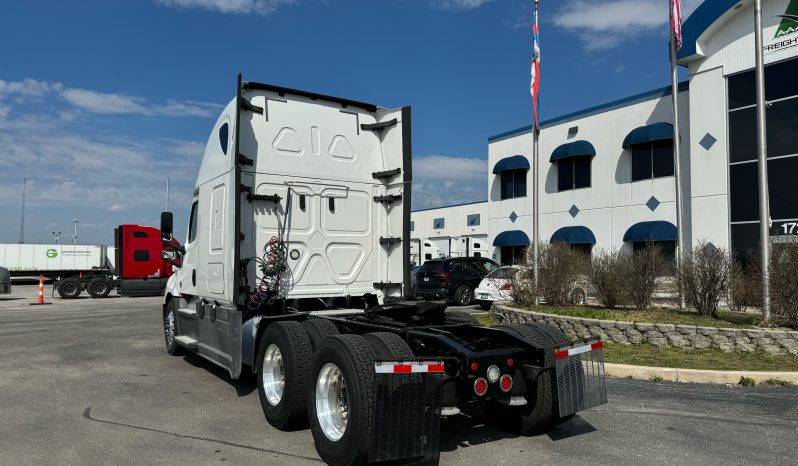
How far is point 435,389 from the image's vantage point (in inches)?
165

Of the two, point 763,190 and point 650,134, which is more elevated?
point 650,134

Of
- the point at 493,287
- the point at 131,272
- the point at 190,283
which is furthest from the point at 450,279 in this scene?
the point at 131,272

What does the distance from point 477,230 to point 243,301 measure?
47007mm

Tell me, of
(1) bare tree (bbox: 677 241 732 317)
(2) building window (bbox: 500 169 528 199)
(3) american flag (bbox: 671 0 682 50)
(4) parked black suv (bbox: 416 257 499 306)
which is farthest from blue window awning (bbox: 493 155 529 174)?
(1) bare tree (bbox: 677 241 732 317)

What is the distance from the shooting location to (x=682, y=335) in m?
9.35

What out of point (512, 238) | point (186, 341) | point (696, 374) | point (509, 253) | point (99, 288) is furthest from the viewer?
point (509, 253)

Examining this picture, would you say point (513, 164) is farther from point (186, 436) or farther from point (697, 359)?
point (186, 436)

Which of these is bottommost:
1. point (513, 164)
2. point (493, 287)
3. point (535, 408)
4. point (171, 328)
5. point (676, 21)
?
point (535, 408)

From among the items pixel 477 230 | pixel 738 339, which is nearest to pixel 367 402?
pixel 738 339

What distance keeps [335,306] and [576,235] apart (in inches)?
718

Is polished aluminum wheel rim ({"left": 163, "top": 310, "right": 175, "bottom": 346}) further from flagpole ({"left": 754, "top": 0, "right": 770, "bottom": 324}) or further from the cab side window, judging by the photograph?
flagpole ({"left": 754, "top": 0, "right": 770, "bottom": 324})

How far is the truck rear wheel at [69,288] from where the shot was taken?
2559 cm

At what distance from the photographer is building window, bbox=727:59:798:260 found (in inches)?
701

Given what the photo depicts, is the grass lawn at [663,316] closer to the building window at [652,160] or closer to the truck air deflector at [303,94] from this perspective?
the truck air deflector at [303,94]
